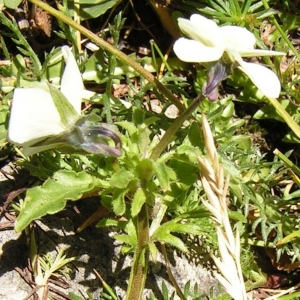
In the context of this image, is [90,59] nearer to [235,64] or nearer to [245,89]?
[245,89]

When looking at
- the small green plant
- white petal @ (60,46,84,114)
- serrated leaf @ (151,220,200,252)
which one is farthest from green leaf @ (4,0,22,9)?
serrated leaf @ (151,220,200,252)

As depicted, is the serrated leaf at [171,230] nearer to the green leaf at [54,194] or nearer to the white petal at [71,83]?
the green leaf at [54,194]

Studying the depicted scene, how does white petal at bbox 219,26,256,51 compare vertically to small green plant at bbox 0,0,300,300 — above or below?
above

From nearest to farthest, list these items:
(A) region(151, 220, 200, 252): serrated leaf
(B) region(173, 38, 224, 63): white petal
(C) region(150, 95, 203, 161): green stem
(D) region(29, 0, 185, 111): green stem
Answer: (B) region(173, 38, 224, 63): white petal, (C) region(150, 95, 203, 161): green stem, (A) region(151, 220, 200, 252): serrated leaf, (D) region(29, 0, 185, 111): green stem

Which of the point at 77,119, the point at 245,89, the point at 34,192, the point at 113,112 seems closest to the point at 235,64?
the point at 77,119

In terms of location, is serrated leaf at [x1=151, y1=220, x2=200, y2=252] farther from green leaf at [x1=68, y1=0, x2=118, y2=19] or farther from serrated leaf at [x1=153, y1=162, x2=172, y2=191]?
green leaf at [x1=68, y1=0, x2=118, y2=19]

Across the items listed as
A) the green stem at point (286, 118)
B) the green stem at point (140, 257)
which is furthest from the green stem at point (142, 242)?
the green stem at point (286, 118)

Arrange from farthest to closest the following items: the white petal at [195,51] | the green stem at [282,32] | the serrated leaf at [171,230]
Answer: the green stem at [282,32]
the serrated leaf at [171,230]
the white petal at [195,51]
